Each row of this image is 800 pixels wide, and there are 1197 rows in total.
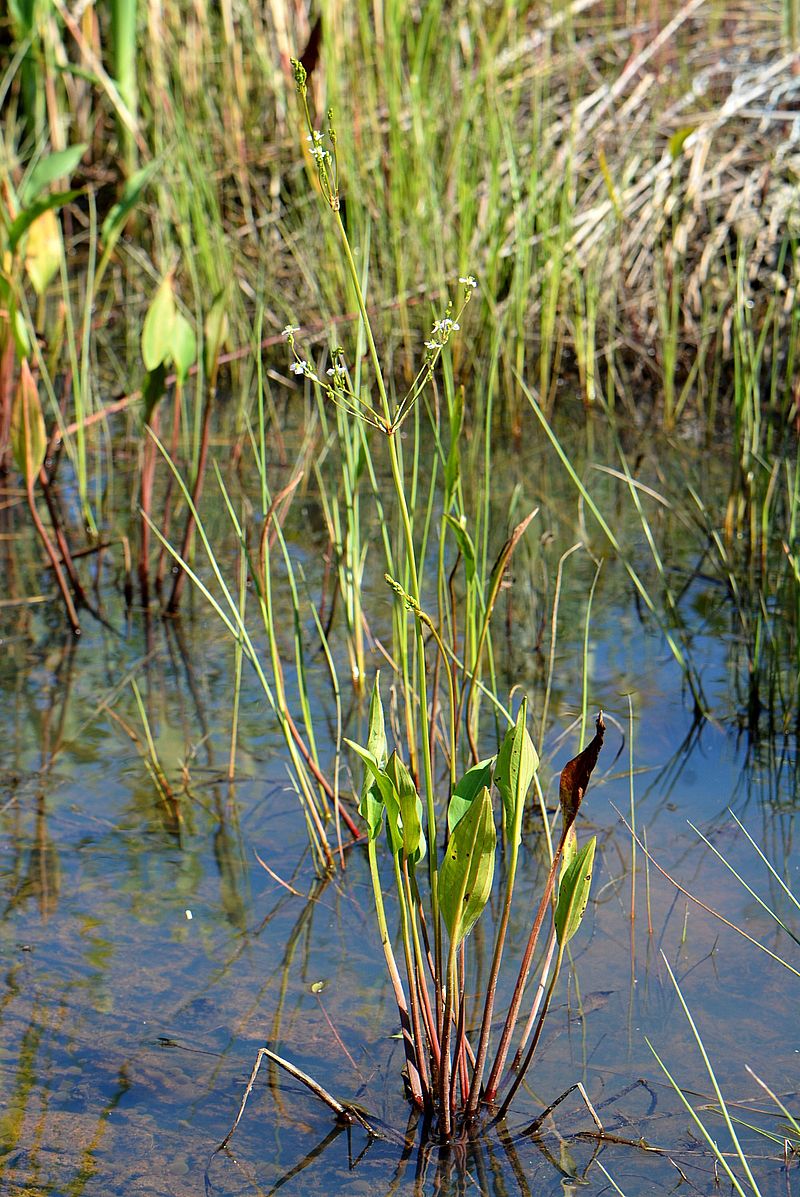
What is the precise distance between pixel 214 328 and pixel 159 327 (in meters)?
0.12

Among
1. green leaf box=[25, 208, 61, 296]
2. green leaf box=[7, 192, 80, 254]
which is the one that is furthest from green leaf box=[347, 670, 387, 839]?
green leaf box=[25, 208, 61, 296]

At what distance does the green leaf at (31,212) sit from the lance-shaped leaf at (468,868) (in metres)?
1.49

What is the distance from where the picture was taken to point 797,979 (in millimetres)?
1237

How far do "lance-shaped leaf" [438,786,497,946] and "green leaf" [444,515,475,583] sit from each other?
0.24m

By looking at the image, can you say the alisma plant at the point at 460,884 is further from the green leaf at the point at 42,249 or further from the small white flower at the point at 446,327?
the green leaf at the point at 42,249

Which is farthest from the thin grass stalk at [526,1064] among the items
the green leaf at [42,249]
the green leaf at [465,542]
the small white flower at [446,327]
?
the green leaf at [42,249]

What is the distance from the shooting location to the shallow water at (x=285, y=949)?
1054 millimetres

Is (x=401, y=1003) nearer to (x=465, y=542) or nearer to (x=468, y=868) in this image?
(x=468, y=868)

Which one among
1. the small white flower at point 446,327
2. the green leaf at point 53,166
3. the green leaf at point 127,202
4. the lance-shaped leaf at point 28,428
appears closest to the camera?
the small white flower at point 446,327

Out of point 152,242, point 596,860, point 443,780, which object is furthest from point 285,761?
point 152,242

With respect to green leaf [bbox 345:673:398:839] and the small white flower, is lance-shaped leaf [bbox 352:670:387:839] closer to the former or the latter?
green leaf [bbox 345:673:398:839]

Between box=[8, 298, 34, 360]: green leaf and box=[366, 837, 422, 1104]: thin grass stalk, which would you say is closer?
box=[366, 837, 422, 1104]: thin grass stalk

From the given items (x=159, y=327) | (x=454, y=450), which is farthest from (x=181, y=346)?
(x=454, y=450)

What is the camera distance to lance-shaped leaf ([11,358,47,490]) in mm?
1896
